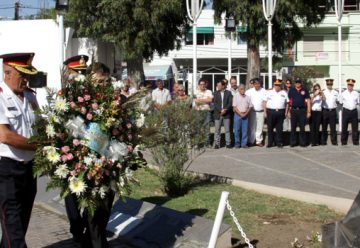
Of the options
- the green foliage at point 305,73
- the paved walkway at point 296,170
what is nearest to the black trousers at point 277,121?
the paved walkway at point 296,170

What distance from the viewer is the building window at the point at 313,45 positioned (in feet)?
178

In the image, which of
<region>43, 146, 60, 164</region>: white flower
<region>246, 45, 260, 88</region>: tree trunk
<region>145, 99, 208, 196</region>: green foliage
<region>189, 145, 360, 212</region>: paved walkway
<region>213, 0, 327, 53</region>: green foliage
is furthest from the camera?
<region>246, 45, 260, 88</region>: tree trunk

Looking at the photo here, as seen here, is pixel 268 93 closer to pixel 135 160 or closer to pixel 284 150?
pixel 284 150

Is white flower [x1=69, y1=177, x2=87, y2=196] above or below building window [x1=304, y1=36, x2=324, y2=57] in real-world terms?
below

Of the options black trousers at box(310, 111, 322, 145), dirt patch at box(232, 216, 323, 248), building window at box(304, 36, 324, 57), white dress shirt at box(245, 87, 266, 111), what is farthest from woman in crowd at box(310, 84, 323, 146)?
building window at box(304, 36, 324, 57)

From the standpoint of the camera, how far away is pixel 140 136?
20.1ft

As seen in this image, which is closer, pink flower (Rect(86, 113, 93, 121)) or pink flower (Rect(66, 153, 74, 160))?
pink flower (Rect(66, 153, 74, 160))

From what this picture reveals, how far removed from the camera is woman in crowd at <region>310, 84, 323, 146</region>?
16.2 m

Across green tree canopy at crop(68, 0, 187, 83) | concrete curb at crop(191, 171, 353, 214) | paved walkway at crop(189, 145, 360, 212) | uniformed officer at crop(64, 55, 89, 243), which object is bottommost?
paved walkway at crop(189, 145, 360, 212)

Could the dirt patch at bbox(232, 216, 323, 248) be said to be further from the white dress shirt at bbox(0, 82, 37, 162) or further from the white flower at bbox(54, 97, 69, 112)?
the white dress shirt at bbox(0, 82, 37, 162)

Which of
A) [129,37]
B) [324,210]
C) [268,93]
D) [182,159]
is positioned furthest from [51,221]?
[129,37]

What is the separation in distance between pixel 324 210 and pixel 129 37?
18.0m

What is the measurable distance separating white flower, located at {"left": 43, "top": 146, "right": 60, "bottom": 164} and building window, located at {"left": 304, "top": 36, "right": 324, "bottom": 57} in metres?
50.6

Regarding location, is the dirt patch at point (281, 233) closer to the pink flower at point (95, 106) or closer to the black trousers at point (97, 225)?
the black trousers at point (97, 225)
